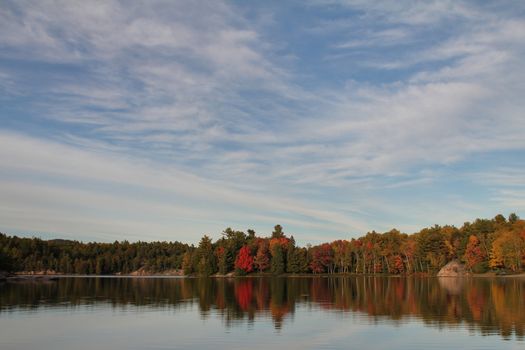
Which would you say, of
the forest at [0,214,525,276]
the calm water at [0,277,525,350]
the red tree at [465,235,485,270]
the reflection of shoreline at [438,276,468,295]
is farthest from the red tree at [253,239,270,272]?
the calm water at [0,277,525,350]

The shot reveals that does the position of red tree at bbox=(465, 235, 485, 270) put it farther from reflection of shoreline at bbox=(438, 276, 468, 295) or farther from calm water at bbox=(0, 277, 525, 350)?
calm water at bbox=(0, 277, 525, 350)

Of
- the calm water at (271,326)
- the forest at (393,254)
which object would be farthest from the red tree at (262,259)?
the calm water at (271,326)

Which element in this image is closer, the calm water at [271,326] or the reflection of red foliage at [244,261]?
the calm water at [271,326]

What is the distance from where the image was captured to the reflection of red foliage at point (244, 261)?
191 m

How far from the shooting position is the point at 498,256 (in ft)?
487

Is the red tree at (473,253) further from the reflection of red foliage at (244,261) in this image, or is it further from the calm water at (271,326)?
the calm water at (271,326)

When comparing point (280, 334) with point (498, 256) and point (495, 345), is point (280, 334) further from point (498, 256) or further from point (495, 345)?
point (498, 256)

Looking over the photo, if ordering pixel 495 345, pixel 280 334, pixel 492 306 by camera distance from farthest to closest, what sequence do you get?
1. pixel 492 306
2. pixel 280 334
3. pixel 495 345

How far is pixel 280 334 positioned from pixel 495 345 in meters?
14.1

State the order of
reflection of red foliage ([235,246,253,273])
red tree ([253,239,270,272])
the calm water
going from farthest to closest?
red tree ([253,239,270,272]) < reflection of red foliage ([235,246,253,273]) < the calm water

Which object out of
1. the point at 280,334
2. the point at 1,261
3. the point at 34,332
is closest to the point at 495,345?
the point at 280,334

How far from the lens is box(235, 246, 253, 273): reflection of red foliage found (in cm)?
19088

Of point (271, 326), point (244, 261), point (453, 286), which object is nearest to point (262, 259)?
point (244, 261)

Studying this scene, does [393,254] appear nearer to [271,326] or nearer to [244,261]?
[244,261]
